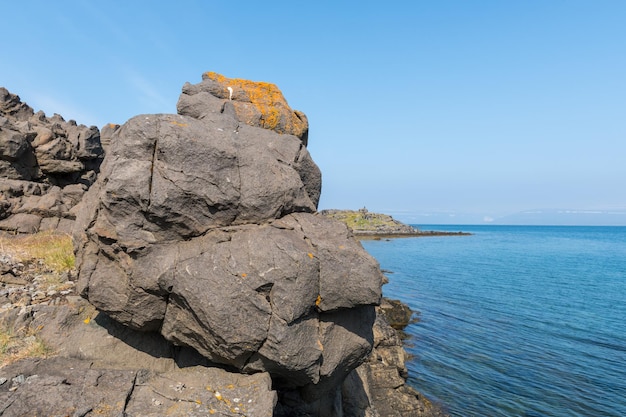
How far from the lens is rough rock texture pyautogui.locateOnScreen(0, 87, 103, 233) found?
22.3 metres

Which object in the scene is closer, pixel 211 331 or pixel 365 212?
pixel 211 331

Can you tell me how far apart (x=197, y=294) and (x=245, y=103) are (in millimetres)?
7631

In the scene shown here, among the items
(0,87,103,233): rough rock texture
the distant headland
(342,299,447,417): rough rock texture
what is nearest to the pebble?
(0,87,103,233): rough rock texture

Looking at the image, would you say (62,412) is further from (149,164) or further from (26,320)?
(149,164)

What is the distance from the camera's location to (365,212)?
17625 cm

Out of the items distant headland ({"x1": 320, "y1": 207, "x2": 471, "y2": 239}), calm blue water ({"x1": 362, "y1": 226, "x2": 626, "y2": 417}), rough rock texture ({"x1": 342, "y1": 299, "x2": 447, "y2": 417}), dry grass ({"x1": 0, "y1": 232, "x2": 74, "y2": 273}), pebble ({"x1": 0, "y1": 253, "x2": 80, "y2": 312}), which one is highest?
distant headland ({"x1": 320, "y1": 207, "x2": 471, "y2": 239})

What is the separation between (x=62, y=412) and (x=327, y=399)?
275 inches

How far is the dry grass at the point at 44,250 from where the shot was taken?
46.7ft

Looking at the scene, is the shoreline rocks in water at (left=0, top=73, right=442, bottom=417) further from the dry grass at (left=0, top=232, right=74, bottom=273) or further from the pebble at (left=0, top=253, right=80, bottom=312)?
the dry grass at (left=0, top=232, right=74, bottom=273)

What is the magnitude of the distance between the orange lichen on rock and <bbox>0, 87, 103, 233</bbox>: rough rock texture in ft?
48.8

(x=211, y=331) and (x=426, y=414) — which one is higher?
(x=211, y=331)

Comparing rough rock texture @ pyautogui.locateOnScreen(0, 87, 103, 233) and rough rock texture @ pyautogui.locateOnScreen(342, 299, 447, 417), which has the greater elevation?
rough rock texture @ pyautogui.locateOnScreen(0, 87, 103, 233)

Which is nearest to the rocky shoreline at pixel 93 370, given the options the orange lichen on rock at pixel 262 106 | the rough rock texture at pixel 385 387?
the rough rock texture at pixel 385 387

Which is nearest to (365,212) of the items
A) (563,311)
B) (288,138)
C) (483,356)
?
(563,311)
